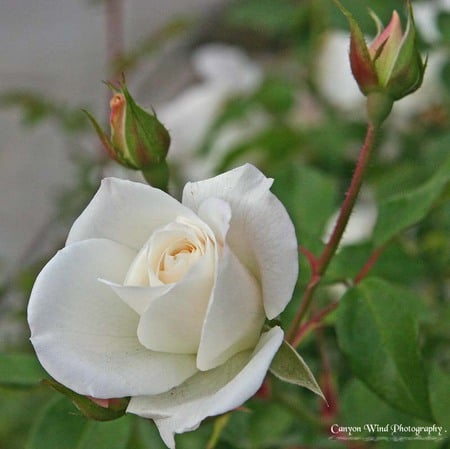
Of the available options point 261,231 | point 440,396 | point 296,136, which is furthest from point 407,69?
point 296,136

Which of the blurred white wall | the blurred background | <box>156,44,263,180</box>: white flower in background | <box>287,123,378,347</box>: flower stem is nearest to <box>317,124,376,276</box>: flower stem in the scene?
<box>287,123,378,347</box>: flower stem

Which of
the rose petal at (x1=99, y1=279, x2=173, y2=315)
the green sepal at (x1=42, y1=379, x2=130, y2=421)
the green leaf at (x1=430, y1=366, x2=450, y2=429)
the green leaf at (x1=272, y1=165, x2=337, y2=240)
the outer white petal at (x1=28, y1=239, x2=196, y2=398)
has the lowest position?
the green leaf at (x1=430, y1=366, x2=450, y2=429)

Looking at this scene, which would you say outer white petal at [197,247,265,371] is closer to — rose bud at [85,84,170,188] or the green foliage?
rose bud at [85,84,170,188]

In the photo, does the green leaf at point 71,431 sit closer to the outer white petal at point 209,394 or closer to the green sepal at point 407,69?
the outer white petal at point 209,394

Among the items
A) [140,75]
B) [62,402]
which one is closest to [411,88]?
[62,402]

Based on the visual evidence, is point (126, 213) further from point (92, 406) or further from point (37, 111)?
point (37, 111)

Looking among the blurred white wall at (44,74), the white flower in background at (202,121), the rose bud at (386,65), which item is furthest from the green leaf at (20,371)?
the blurred white wall at (44,74)
